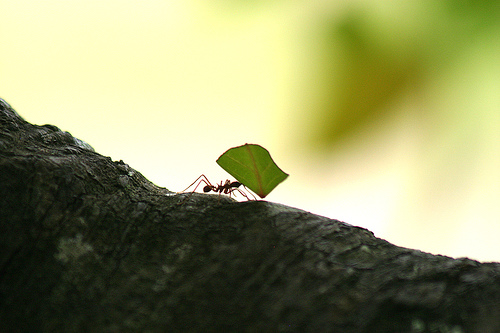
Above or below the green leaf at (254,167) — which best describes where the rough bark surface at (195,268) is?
below

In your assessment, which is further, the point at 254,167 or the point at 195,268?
the point at 254,167

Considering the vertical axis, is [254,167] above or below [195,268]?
above

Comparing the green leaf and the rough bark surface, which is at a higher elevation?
the green leaf

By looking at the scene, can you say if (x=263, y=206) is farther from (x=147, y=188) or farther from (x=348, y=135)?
(x=348, y=135)

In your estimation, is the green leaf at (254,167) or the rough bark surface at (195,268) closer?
the rough bark surface at (195,268)
